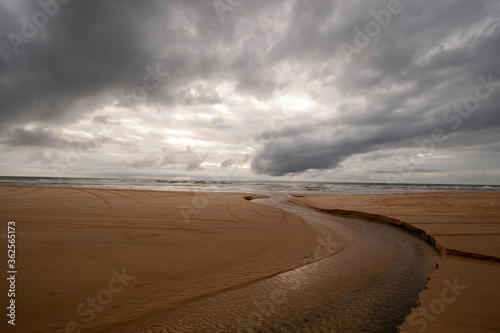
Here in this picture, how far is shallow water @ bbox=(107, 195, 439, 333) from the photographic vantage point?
306 cm

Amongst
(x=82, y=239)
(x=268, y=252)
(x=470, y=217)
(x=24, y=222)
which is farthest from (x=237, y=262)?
(x=470, y=217)

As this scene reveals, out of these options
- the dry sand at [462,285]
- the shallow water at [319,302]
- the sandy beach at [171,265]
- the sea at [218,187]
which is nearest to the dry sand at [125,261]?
the sandy beach at [171,265]

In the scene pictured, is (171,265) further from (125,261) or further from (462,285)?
(462,285)

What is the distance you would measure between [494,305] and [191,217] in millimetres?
9229

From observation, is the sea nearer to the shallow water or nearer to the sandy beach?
the sandy beach

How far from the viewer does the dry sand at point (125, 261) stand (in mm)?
3227

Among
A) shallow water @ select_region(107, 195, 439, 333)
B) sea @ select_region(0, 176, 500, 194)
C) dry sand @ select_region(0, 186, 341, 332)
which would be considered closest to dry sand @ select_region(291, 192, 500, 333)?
shallow water @ select_region(107, 195, 439, 333)

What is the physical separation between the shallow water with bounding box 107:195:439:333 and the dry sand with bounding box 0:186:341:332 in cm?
34

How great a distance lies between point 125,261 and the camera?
188 inches

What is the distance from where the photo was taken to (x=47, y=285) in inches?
144

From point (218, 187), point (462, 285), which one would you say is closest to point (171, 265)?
point (462, 285)

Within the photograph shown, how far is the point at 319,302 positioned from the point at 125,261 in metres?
4.12

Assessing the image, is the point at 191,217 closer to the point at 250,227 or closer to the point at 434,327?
the point at 250,227

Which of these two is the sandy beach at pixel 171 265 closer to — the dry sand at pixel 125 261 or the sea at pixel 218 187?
the dry sand at pixel 125 261
